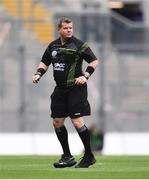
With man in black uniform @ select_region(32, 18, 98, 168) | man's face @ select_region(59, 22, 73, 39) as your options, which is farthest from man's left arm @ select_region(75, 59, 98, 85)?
man's face @ select_region(59, 22, 73, 39)

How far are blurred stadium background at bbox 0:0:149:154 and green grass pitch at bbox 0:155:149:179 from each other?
29.5ft

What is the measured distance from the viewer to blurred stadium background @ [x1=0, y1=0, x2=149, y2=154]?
23969 mm

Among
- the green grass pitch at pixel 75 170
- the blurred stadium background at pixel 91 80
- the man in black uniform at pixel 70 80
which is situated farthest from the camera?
the blurred stadium background at pixel 91 80

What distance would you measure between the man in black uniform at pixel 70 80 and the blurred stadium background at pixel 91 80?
10.1 m

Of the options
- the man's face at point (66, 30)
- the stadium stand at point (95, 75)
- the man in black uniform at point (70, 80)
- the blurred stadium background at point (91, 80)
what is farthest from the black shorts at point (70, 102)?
the stadium stand at point (95, 75)

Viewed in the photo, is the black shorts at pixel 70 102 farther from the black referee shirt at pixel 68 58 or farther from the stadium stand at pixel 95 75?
the stadium stand at pixel 95 75

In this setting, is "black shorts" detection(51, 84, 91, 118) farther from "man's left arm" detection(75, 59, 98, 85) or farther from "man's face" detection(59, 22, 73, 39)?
"man's face" detection(59, 22, 73, 39)

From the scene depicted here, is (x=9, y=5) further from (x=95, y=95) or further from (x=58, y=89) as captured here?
(x=58, y=89)

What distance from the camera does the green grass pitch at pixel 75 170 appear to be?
1173 centimetres

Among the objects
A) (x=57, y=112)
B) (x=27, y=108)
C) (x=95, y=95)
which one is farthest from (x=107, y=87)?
(x=57, y=112)

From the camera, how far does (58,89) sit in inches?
521

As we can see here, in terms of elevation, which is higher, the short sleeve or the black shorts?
the short sleeve

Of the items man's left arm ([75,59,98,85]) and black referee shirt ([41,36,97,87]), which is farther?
black referee shirt ([41,36,97,87])

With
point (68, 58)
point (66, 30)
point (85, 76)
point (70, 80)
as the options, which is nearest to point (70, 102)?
point (70, 80)
